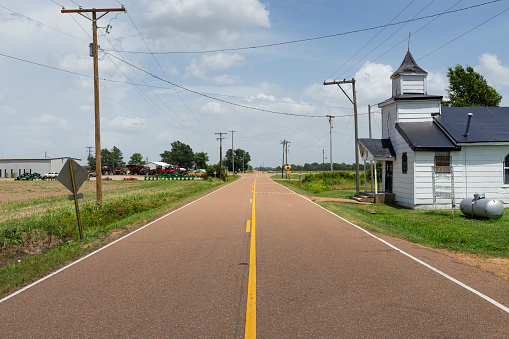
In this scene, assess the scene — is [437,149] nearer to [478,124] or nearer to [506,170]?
[478,124]

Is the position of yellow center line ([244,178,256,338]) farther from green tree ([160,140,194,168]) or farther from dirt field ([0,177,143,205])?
green tree ([160,140,194,168])

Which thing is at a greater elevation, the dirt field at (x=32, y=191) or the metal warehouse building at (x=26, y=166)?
the metal warehouse building at (x=26, y=166)

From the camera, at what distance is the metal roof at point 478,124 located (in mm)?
19781

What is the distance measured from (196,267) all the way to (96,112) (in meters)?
13.8

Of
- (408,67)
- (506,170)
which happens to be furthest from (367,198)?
(408,67)

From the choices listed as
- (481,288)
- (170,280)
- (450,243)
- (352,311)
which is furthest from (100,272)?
(450,243)

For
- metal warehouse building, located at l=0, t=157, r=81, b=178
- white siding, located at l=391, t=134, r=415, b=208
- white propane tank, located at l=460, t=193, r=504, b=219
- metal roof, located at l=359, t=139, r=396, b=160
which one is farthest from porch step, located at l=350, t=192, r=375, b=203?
metal warehouse building, located at l=0, t=157, r=81, b=178

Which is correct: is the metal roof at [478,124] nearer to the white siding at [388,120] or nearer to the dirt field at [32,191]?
the white siding at [388,120]

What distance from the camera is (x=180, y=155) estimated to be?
506ft

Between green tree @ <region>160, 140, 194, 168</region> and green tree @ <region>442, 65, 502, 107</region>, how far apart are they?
122675 mm

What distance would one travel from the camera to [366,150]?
23.6 m

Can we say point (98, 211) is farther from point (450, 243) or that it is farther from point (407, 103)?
point (407, 103)

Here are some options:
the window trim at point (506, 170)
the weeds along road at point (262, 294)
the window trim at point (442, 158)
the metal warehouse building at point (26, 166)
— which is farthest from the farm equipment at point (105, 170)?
the weeds along road at point (262, 294)

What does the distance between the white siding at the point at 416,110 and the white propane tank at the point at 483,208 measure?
26.0 ft
